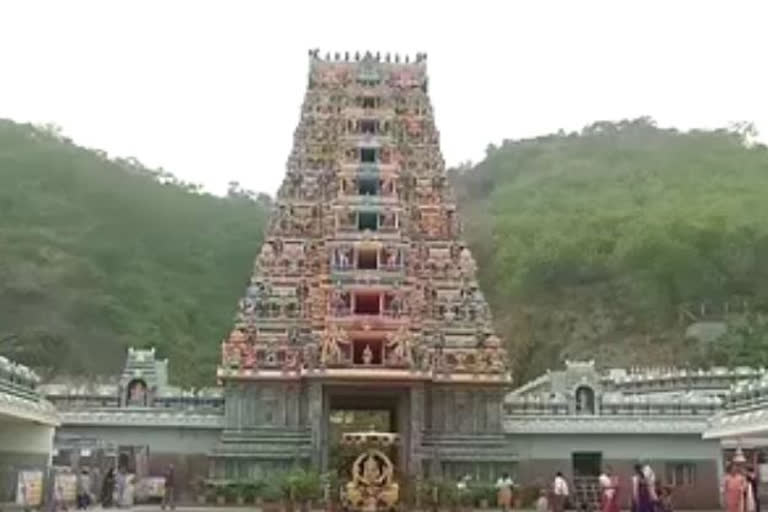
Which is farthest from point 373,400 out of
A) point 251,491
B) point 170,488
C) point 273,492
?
point 170,488

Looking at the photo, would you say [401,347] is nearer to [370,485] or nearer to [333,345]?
[333,345]

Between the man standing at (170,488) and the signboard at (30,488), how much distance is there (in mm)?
5812

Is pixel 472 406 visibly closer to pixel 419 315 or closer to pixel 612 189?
pixel 419 315

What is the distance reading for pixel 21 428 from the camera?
24875 mm

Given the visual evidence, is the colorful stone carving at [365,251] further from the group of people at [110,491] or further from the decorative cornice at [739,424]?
the decorative cornice at [739,424]

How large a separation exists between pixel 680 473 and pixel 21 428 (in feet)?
65.6

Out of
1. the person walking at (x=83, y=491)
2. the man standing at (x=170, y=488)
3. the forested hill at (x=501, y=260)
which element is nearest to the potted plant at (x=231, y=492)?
the man standing at (x=170, y=488)

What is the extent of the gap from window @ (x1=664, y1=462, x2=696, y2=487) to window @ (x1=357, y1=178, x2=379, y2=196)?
543 inches

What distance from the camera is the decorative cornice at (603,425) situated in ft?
110

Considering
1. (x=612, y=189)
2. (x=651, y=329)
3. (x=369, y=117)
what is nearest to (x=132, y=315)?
(x=369, y=117)

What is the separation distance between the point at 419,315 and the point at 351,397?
353 centimetres

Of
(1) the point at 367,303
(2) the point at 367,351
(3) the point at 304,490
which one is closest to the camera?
(3) the point at 304,490

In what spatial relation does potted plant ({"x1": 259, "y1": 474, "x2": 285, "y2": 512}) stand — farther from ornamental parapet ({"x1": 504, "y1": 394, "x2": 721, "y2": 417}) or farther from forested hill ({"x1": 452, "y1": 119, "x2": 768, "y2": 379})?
forested hill ({"x1": 452, "y1": 119, "x2": 768, "y2": 379})

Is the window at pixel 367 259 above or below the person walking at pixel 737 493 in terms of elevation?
above
